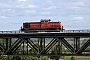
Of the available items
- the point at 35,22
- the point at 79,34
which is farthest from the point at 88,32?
the point at 35,22

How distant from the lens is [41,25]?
2340 inches

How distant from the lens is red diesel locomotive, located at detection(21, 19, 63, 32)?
54934 mm

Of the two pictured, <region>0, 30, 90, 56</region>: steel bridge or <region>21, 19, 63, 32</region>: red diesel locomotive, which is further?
<region>21, 19, 63, 32</region>: red diesel locomotive

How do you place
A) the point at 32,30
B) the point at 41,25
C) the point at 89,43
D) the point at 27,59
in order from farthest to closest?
the point at 27,59
the point at 41,25
the point at 32,30
the point at 89,43

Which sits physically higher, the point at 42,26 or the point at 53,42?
the point at 42,26

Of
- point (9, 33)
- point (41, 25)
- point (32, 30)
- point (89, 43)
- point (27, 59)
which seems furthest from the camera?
point (27, 59)

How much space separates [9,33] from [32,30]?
7435 mm

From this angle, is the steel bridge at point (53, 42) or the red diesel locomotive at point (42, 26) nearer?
the steel bridge at point (53, 42)

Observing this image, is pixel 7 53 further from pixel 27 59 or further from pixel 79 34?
pixel 27 59

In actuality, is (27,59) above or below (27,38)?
below

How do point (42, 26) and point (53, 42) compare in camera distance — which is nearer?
point (53, 42)

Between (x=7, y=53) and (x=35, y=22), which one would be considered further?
(x=35, y=22)

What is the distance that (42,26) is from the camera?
58.1m

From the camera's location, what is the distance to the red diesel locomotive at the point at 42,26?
54.9 m
